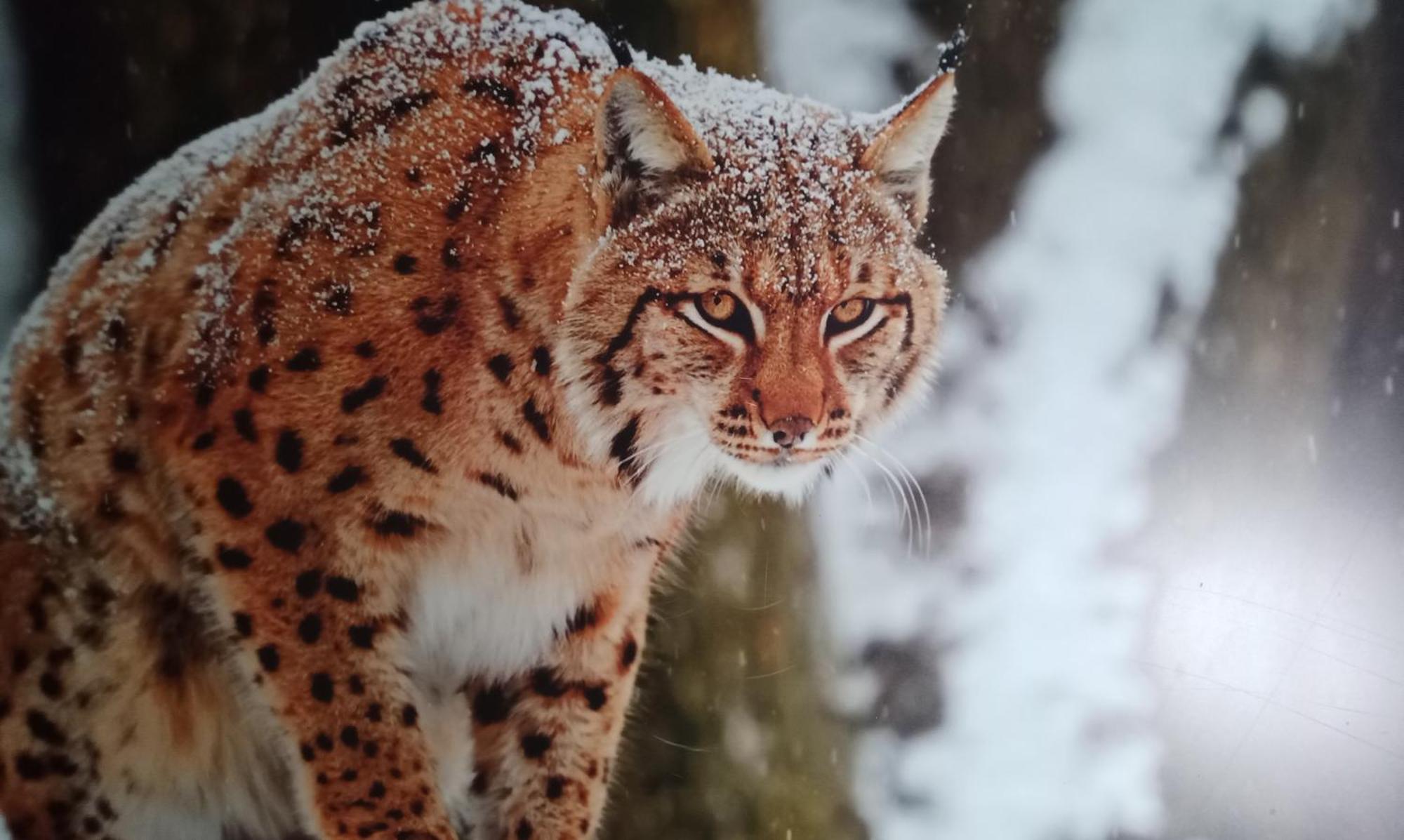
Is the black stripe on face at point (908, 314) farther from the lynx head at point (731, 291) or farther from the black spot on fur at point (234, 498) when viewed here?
the black spot on fur at point (234, 498)

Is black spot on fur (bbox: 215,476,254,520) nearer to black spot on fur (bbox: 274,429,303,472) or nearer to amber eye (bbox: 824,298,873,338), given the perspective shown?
black spot on fur (bbox: 274,429,303,472)

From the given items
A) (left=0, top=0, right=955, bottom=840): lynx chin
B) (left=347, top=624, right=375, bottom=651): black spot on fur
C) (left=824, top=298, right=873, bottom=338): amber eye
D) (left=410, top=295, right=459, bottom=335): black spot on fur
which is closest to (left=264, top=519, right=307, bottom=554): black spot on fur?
(left=0, top=0, right=955, bottom=840): lynx chin

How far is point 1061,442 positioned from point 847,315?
0.49 m

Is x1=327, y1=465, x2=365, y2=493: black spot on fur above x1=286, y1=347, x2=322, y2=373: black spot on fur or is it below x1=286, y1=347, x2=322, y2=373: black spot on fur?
below

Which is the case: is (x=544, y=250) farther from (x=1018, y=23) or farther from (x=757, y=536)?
(x=1018, y=23)

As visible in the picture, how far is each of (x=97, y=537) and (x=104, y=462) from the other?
0.09 m

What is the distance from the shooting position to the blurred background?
5.39ft

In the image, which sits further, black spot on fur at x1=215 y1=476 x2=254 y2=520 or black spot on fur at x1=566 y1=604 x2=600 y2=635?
black spot on fur at x1=566 y1=604 x2=600 y2=635

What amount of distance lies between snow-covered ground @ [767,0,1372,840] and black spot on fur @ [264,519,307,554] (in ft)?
2.26

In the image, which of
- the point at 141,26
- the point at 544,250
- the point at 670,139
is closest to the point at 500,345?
the point at 544,250

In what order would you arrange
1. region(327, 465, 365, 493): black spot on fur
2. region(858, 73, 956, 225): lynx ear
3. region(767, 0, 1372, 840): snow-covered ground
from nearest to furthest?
region(327, 465, 365, 493): black spot on fur
region(858, 73, 956, 225): lynx ear
region(767, 0, 1372, 840): snow-covered ground

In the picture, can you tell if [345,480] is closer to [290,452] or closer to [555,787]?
[290,452]

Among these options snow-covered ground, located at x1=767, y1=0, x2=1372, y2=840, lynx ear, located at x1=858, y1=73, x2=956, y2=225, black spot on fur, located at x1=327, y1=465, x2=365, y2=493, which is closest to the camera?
black spot on fur, located at x1=327, y1=465, x2=365, y2=493

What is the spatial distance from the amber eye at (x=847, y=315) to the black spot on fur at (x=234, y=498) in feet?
2.34
